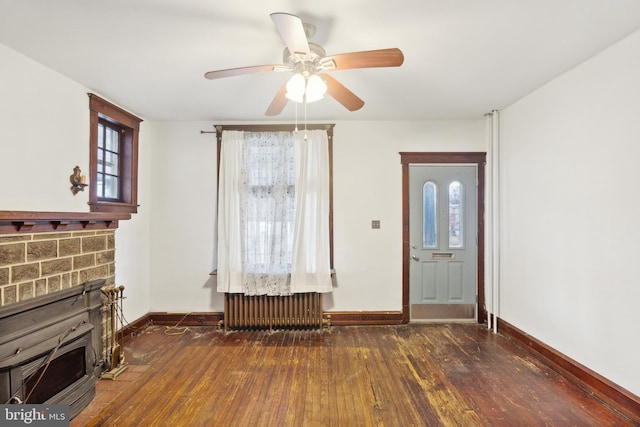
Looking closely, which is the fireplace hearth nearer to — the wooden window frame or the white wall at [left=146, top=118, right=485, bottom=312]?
the wooden window frame

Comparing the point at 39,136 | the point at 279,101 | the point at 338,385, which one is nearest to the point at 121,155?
the point at 39,136

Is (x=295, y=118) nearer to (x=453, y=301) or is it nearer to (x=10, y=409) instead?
(x=453, y=301)

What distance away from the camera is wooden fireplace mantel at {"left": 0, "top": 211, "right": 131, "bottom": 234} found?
172cm

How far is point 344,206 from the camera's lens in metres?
3.61

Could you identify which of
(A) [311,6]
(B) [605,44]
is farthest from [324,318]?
(B) [605,44]

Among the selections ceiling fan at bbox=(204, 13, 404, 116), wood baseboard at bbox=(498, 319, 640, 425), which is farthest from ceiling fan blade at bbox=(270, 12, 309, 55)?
wood baseboard at bbox=(498, 319, 640, 425)

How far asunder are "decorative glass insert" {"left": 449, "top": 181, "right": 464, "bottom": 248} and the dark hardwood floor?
43.6 inches

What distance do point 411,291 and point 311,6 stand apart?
10.4 ft

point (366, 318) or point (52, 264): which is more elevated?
point (52, 264)

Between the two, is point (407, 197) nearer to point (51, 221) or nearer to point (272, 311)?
point (272, 311)

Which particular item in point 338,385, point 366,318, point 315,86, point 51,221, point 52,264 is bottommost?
point 338,385

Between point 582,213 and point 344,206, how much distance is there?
2.22m

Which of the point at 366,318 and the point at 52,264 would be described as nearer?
the point at 52,264

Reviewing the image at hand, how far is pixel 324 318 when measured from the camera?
11.6ft
